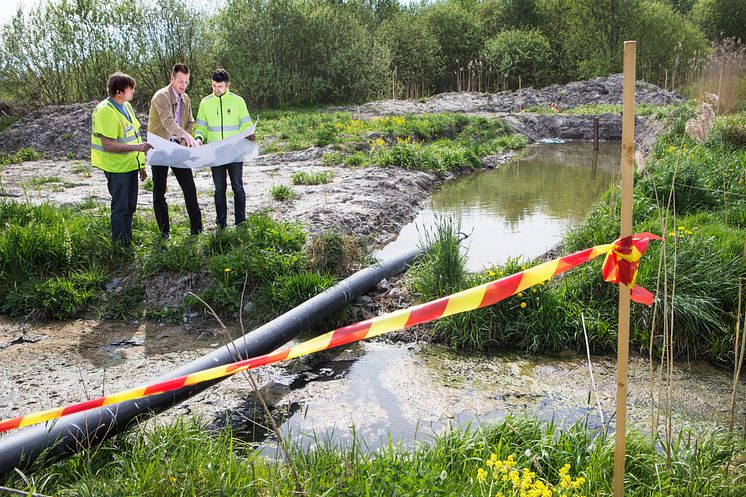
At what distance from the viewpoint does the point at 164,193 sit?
713 cm

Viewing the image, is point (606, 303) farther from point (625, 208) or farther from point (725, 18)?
point (725, 18)

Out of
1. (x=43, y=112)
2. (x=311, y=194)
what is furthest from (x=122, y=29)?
(x=311, y=194)

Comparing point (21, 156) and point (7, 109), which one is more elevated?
point (7, 109)

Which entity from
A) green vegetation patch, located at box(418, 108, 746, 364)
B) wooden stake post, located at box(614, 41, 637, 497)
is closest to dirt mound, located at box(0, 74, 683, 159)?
green vegetation patch, located at box(418, 108, 746, 364)

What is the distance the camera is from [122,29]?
25.6 metres

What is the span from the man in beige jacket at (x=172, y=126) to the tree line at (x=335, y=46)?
505 inches

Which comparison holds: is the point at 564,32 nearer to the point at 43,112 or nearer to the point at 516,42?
the point at 516,42

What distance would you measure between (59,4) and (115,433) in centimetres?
2544

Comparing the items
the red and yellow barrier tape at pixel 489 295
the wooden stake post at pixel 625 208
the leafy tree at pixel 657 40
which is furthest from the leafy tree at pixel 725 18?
the wooden stake post at pixel 625 208

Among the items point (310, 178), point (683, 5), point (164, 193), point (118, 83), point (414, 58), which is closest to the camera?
point (118, 83)

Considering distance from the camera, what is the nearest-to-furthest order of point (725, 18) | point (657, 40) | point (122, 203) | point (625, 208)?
point (625, 208) → point (122, 203) → point (657, 40) → point (725, 18)

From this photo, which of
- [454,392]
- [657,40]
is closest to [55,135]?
[454,392]

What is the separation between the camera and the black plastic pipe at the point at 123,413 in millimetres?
3258

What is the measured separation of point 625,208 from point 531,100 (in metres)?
28.7
